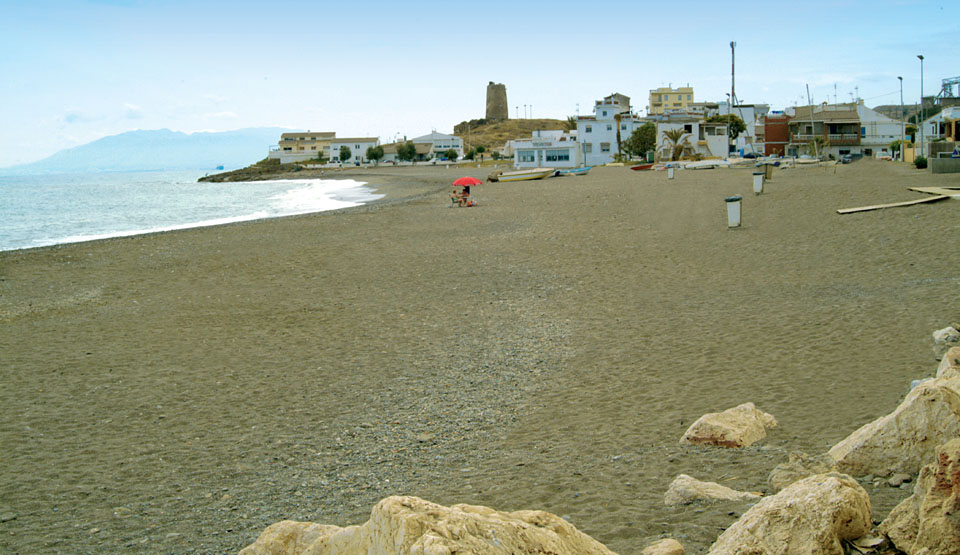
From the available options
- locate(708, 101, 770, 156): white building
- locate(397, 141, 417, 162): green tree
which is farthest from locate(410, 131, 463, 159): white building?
locate(708, 101, 770, 156): white building

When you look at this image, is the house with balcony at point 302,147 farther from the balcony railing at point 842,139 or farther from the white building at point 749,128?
the balcony railing at point 842,139

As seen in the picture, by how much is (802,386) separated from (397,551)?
19.1 ft

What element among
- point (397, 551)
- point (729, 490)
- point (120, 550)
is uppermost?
point (397, 551)

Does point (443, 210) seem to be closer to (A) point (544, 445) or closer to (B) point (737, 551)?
(A) point (544, 445)

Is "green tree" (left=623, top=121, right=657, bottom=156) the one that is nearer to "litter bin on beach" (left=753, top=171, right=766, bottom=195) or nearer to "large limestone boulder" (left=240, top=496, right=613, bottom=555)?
"litter bin on beach" (left=753, top=171, right=766, bottom=195)

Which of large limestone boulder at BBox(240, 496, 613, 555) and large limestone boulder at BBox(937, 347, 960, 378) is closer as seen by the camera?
large limestone boulder at BBox(240, 496, 613, 555)

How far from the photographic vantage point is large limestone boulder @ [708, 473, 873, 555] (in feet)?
10.4

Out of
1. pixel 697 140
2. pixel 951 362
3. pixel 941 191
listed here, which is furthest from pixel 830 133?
pixel 951 362

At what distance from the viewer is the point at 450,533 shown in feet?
8.77

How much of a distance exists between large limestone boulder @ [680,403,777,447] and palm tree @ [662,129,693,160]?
6288 centimetres

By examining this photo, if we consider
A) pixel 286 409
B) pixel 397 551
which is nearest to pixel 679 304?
pixel 286 409

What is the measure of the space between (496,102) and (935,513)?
591ft

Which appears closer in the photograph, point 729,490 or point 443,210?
point 729,490

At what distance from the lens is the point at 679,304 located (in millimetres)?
11602
